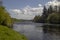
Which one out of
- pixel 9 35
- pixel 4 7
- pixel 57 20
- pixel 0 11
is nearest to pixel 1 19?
pixel 0 11

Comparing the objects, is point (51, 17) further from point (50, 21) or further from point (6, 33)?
point (6, 33)

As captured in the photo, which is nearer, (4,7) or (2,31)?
(2,31)

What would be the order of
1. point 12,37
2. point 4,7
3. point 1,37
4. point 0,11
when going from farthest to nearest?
point 4,7 < point 0,11 < point 12,37 < point 1,37

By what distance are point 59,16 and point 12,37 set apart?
541 feet

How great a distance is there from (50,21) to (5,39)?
159m

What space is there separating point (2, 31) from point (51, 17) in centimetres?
15939

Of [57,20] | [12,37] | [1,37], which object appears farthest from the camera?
[57,20]

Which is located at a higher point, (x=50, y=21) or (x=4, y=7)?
(x=4, y=7)

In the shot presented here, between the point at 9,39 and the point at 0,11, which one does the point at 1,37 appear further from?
the point at 0,11

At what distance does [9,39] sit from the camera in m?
16.3

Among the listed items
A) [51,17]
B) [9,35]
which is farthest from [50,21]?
[9,35]

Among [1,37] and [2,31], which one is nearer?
[1,37]

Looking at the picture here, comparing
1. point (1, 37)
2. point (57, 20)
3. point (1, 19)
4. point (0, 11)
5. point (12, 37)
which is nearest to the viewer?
point (1, 37)

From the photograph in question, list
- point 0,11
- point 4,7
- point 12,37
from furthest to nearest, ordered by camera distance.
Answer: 1. point 4,7
2. point 0,11
3. point 12,37
